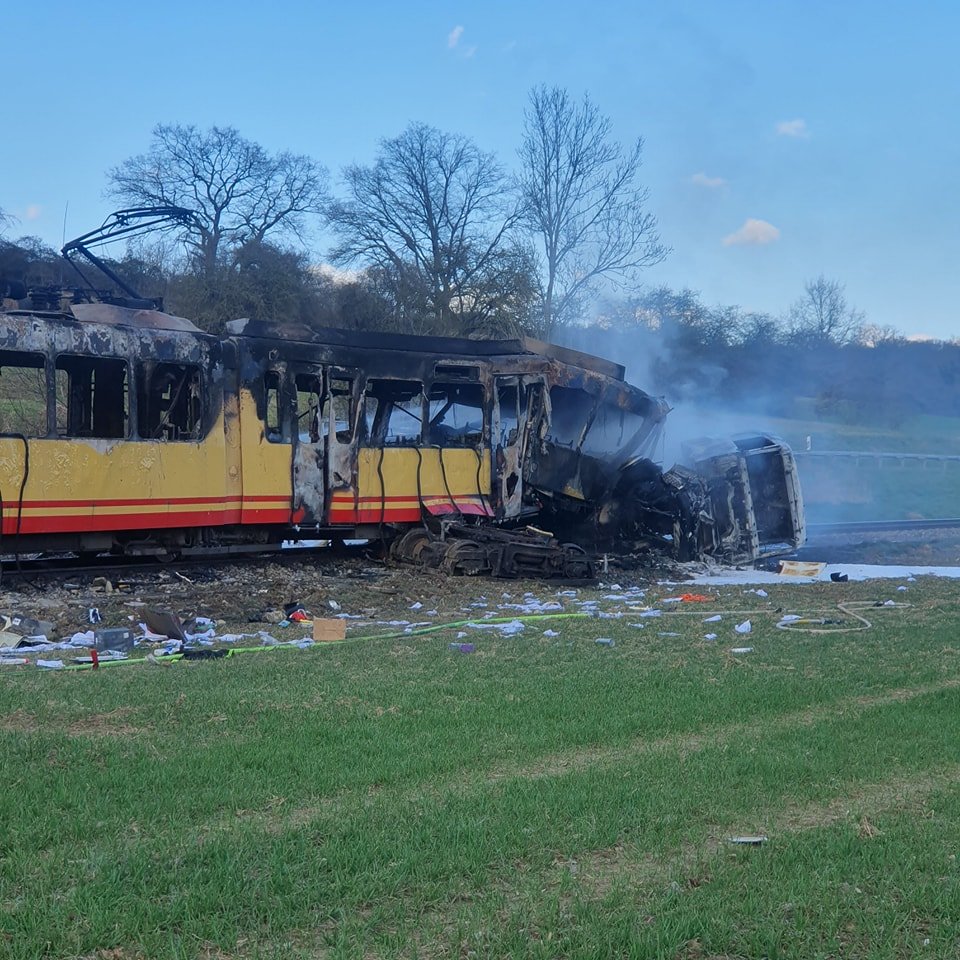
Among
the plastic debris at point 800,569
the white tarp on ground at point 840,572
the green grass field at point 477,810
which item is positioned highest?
the green grass field at point 477,810

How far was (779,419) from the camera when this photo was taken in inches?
1312

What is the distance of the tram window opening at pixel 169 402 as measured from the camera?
1233 centimetres

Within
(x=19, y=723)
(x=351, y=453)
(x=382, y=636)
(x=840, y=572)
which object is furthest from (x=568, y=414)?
(x=19, y=723)

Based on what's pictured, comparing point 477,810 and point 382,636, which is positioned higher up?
point 477,810

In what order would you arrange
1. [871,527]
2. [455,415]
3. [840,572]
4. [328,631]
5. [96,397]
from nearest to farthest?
[328,631]
[96,397]
[455,415]
[840,572]
[871,527]

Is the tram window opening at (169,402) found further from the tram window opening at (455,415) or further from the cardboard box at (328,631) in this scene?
the cardboard box at (328,631)

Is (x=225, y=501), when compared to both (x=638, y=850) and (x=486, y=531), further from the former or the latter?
(x=638, y=850)

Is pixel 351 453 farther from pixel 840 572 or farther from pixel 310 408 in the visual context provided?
pixel 840 572

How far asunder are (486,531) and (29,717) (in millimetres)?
8540

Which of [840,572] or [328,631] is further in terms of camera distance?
[840,572]

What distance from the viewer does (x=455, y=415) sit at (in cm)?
1511

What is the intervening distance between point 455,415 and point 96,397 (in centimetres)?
504

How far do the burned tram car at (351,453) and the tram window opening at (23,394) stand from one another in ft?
0.07

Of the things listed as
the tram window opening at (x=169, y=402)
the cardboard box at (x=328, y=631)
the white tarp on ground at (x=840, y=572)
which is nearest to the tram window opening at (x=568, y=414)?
the white tarp on ground at (x=840, y=572)
